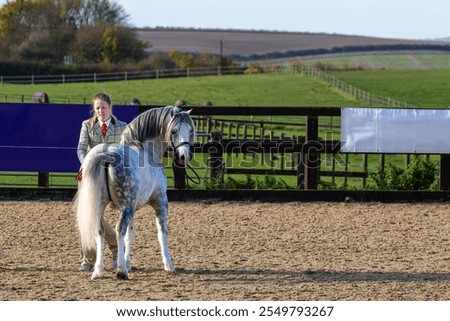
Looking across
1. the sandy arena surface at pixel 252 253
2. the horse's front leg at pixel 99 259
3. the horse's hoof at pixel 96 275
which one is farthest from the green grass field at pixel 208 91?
the horse's hoof at pixel 96 275

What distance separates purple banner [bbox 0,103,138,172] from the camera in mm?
13336

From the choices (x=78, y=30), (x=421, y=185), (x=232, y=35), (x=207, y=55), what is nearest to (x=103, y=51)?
(x=78, y=30)

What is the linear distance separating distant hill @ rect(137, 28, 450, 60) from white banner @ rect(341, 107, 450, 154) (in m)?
86.4

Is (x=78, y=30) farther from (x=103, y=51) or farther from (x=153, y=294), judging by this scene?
(x=153, y=294)

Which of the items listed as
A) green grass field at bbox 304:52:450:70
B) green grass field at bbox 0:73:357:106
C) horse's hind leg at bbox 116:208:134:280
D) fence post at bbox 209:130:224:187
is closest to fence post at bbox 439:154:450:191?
fence post at bbox 209:130:224:187

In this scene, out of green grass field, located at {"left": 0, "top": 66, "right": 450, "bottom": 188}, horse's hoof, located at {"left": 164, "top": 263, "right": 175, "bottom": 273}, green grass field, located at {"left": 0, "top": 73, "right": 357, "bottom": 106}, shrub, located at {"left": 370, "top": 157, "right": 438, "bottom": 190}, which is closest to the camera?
horse's hoof, located at {"left": 164, "top": 263, "right": 175, "bottom": 273}

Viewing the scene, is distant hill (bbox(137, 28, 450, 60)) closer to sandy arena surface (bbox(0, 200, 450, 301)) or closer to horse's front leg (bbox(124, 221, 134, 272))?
sandy arena surface (bbox(0, 200, 450, 301))

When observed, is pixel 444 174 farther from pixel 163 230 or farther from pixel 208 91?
pixel 208 91

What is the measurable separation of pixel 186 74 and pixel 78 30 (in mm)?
15237

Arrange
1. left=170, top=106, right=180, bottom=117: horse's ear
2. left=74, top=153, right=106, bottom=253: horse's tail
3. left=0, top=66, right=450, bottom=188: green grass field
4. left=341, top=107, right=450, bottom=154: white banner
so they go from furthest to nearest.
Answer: left=0, top=66, right=450, bottom=188: green grass field
left=341, top=107, right=450, bottom=154: white banner
left=170, top=106, right=180, bottom=117: horse's ear
left=74, top=153, right=106, bottom=253: horse's tail

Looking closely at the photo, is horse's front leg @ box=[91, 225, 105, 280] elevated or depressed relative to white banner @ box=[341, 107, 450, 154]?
depressed

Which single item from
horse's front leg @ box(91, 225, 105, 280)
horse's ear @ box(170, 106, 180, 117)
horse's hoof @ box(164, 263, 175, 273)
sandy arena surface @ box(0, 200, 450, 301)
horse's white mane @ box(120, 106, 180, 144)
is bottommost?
sandy arena surface @ box(0, 200, 450, 301)

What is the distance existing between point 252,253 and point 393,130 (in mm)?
4832

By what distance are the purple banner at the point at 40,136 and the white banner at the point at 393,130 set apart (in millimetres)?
3157
